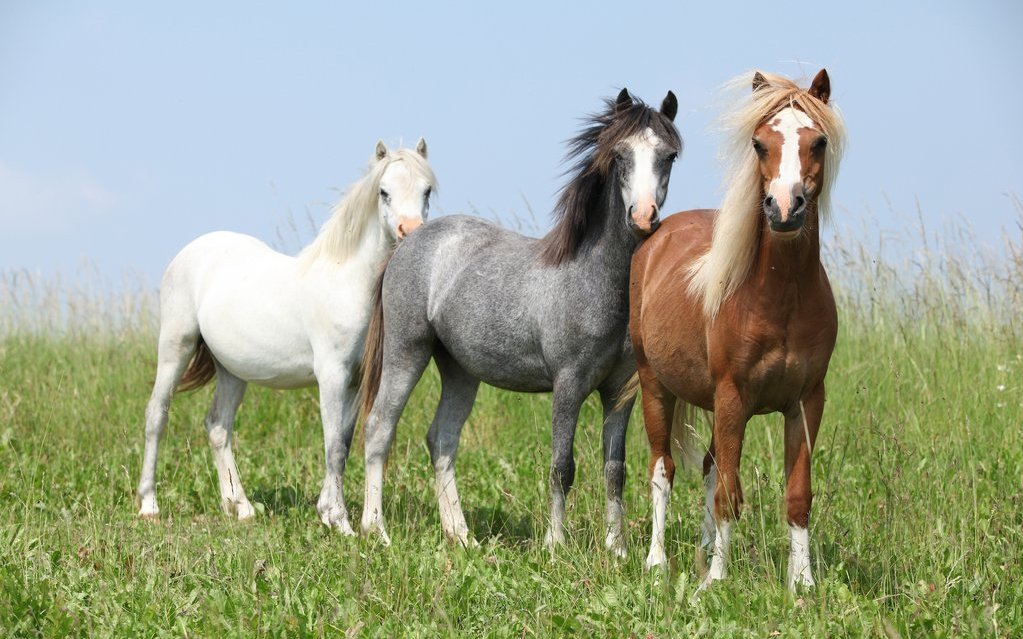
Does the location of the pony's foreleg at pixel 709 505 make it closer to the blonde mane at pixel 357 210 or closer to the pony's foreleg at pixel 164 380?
the blonde mane at pixel 357 210

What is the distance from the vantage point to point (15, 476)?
729 cm

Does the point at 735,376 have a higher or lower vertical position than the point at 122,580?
higher

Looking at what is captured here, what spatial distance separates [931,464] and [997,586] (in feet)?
6.45

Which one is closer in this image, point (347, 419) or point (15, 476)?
point (347, 419)

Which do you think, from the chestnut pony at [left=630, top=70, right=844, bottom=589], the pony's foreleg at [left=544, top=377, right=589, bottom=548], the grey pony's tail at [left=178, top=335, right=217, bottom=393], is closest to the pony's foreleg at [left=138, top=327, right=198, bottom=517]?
the grey pony's tail at [left=178, top=335, right=217, bottom=393]

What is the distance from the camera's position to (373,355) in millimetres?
6324

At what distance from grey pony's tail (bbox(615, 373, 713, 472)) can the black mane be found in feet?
2.43

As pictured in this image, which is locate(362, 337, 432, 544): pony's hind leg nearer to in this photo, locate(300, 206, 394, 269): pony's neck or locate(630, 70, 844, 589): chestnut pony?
locate(300, 206, 394, 269): pony's neck

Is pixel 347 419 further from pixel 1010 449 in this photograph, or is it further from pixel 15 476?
pixel 1010 449

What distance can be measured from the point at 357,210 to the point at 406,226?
1.24 ft

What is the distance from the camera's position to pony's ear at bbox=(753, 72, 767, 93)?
450 centimetres

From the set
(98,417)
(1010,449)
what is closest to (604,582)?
(1010,449)

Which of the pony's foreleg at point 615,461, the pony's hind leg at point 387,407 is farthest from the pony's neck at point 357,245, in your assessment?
the pony's foreleg at point 615,461

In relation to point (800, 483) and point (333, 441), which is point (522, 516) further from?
point (800, 483)
